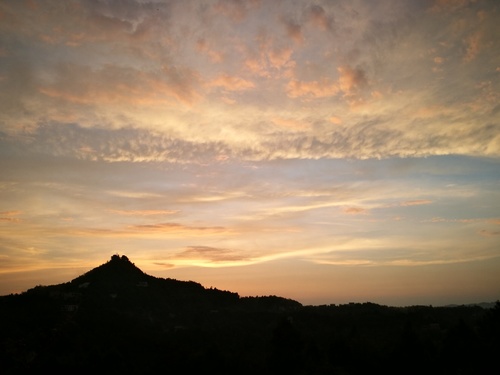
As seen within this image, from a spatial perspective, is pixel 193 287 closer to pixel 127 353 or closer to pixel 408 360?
pixel 127 353

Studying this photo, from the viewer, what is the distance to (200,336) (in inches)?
3765

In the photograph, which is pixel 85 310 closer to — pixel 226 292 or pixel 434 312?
pixel 226 292

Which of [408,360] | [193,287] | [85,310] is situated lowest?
[408,360]

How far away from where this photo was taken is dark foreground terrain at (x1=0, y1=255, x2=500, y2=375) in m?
54.1

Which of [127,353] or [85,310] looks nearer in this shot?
[127,353]

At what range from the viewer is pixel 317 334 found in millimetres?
104688

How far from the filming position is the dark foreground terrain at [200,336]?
54.1 metres

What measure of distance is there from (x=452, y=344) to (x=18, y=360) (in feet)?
206

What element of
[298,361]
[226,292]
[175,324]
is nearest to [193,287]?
[226,292]

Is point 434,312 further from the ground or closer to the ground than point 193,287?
closer to the ground

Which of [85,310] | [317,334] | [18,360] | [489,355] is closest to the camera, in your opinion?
[489,355]

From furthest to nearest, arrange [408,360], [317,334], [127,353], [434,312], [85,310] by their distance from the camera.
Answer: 1. [434,312]
2. [317,334]
3. [85,310]
4. [127,353]
5. [408,360]

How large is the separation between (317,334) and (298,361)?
53153mm

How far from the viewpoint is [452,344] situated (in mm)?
56875
